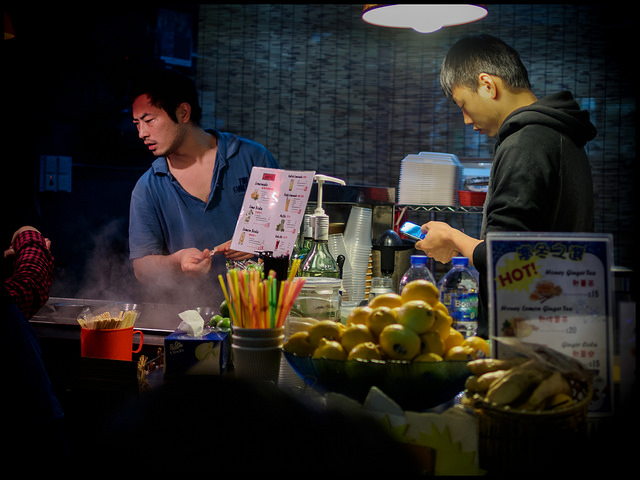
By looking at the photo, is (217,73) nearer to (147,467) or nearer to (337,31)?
(337,31)

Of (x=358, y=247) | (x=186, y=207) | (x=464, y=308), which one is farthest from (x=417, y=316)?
(x=186, y=207)

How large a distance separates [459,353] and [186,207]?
2.58m

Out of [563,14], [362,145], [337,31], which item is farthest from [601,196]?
[337,31]

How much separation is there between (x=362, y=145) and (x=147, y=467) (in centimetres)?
459

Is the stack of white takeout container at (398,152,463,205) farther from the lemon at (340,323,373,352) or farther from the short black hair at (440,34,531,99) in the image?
the lemon at (340,323,373,352)

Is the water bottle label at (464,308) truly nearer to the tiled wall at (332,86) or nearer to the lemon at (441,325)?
the lemon at (441,325)

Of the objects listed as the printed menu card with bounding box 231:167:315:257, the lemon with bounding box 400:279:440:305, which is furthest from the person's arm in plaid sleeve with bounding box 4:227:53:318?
the lemon with bounding box 400:279:440:305

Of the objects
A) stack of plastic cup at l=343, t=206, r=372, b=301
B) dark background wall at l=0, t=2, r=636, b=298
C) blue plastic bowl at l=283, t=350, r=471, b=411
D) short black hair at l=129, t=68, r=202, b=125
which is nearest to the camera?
blue plastic bowl at l=283, t=350, r=471, b=411

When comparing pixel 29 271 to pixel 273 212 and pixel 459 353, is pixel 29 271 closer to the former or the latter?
pixel 273 212

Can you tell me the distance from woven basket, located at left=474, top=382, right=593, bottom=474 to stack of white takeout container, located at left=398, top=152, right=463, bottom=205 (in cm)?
315

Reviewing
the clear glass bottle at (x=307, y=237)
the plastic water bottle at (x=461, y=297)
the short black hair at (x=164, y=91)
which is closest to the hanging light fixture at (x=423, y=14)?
the clear glass bottle at (x=307, y=237)

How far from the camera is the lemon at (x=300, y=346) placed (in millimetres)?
1042

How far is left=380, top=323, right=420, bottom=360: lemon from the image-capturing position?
958mm

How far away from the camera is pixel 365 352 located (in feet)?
3.19
